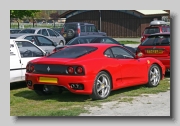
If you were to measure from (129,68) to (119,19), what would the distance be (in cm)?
3156

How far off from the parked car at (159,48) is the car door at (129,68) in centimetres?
188

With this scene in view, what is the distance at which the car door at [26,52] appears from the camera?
9608mm

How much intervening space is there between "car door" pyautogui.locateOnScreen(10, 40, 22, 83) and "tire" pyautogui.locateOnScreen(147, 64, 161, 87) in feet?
10.9

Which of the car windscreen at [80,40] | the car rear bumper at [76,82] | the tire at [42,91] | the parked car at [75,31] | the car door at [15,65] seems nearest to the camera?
the car rear bumper at [76,82]

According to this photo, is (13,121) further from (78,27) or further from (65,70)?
(78,27)

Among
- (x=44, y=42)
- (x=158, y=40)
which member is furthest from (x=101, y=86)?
(x=44, y=42)

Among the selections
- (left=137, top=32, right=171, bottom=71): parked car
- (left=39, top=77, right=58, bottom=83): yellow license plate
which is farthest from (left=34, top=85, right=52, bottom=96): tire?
(left=137, top=32, right=171, bottom=71): parked car

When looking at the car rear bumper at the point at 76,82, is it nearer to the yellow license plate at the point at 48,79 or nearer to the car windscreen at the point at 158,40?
the yellow license plate at the point at 48,79

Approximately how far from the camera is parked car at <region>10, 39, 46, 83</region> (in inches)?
367

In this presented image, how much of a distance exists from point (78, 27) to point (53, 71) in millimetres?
16938

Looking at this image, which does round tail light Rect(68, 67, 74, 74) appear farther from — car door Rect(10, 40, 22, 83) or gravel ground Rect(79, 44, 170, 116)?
car door Rect(10, 40, 22, 83)

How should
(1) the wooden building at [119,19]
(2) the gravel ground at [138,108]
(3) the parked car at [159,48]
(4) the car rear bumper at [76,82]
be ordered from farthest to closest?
(1) the wooden building at [119,19]
(3) the parked car at [159,48]
(4) the car rear bumper at [76,82]
(2) the gravel ground at [138,108]

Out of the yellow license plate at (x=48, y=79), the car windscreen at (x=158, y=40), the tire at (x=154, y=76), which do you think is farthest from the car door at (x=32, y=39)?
the yellow license plate at (x=48, y=79)

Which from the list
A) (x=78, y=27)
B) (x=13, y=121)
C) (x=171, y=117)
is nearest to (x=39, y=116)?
(x=13, y=121)
